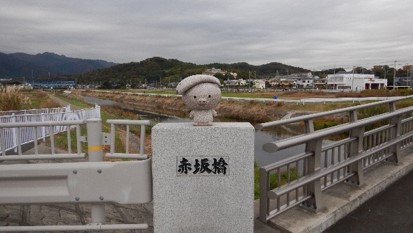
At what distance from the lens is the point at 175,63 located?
497 feet

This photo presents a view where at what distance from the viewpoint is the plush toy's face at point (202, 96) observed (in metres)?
3.17

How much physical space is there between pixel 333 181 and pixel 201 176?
2.24m

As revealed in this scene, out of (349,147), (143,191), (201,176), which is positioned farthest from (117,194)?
(349,147)

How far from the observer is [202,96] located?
3.17 metres

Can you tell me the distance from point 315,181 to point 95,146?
2498mm

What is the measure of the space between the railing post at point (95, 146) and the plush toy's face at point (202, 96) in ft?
3.16

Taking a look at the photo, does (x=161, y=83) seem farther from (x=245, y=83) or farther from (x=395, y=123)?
(x=395, y=123)

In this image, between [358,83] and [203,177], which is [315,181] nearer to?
[203,177]

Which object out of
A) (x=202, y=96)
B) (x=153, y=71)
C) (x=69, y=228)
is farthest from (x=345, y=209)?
(x=153, y=71)

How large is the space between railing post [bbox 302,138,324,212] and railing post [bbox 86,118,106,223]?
2.34 m

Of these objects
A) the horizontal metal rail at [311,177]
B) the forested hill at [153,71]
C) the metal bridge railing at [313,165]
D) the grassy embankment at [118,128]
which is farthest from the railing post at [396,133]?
the forested hill at [153,71]

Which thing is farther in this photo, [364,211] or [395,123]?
[395,123]

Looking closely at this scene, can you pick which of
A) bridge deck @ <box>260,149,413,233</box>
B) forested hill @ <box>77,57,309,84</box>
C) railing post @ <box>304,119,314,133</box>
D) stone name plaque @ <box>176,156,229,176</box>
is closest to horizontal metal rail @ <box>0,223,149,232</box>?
stone name plaque @ <box>176,156,229,176</box>

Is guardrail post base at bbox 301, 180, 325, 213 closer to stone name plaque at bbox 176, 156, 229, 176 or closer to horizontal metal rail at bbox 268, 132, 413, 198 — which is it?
horizontal metal rail at bbox 268, 132, 413, 198
